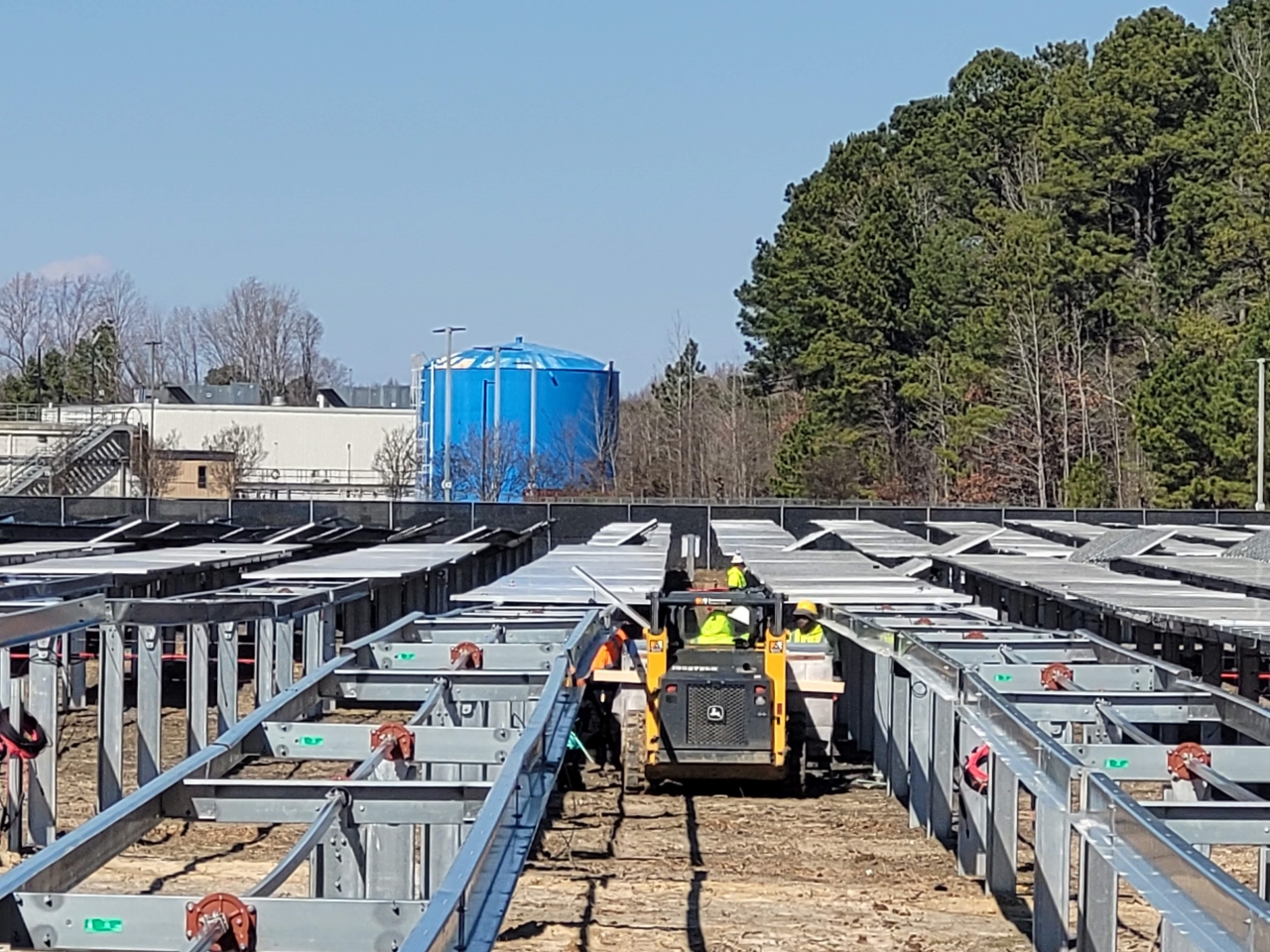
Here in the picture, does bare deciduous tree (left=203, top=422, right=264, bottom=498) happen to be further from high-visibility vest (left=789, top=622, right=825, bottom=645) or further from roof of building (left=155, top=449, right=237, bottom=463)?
high-visibility vest (left=789, top=622, right=825, bottom=645)

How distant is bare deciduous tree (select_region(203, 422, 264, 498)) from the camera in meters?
67.7

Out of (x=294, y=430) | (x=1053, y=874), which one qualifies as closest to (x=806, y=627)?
(x=1053, y=874)

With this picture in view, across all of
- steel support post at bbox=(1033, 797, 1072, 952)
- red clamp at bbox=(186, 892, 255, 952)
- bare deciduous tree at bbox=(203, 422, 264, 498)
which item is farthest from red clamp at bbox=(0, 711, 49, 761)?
bare deciduous tree at bbox=(203, 422, 264, 498)

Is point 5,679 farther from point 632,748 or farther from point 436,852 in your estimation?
point 436,852

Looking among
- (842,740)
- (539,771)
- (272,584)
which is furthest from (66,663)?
(539,771)

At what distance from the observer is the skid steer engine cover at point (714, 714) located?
12.3 m

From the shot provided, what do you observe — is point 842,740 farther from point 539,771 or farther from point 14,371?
point 14,371

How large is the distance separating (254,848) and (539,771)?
15.9ft

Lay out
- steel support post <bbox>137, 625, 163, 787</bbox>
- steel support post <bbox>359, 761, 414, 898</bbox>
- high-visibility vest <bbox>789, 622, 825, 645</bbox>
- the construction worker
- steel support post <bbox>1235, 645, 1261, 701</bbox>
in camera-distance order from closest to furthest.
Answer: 1. steel support post <bbox>359, 761, 414, 898</bbox>
2. steel support post <bbox>137, 625, 163, 787</bbox>
3. the construction worker
4. high-visibility vest <bbox>789, 622, 825, 645</bbox>
5. steel support post <bbox>1235, 645, 1261, 701</bbox>

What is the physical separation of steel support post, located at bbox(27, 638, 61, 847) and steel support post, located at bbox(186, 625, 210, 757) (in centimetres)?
159

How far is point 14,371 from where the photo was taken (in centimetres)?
10175

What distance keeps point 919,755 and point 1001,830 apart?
8.97ft

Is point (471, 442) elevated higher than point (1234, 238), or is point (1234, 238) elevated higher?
point (1234, 238)

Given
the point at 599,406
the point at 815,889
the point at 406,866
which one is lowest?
the point at 815,889
